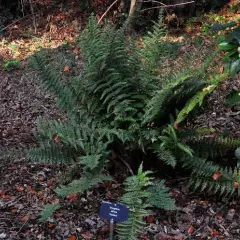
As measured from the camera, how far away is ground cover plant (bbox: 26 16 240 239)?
9.76 ft

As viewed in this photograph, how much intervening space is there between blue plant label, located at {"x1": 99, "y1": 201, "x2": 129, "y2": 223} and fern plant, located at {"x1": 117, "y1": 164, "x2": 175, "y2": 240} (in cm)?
15

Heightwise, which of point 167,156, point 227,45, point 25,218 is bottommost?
point 25,218

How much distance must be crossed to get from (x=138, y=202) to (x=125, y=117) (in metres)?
0.80

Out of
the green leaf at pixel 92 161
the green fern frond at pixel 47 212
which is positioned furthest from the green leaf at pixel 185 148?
the green fern frond at pixel 47 212

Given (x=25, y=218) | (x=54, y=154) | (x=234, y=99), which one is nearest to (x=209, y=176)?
(x=234, y=99)

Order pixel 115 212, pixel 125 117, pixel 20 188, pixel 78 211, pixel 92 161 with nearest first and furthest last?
→ 1. pixel 115 212
2. pixel 92 161
3. pixel 78 211
4. pixel 125 117
5. pixel 20 188

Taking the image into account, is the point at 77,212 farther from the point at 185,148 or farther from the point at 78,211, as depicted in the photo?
the point at 185,148

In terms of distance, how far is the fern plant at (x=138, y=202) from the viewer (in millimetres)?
2502

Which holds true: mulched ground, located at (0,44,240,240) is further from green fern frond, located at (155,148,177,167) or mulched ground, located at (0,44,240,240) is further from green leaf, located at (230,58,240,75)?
green leaf, located at (230,58,240,75)

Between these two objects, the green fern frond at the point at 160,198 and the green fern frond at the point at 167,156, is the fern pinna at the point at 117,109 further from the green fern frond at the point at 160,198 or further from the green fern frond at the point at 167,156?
the green fern frond at the point at 160,198

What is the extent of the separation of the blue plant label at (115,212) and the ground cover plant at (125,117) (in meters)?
0.48

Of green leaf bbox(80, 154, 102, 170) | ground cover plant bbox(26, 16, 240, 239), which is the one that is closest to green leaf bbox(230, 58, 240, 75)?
ground cover plant bbox(26, 16, 240, 239)

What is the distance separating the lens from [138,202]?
2600mm

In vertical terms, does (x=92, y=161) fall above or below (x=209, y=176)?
above
